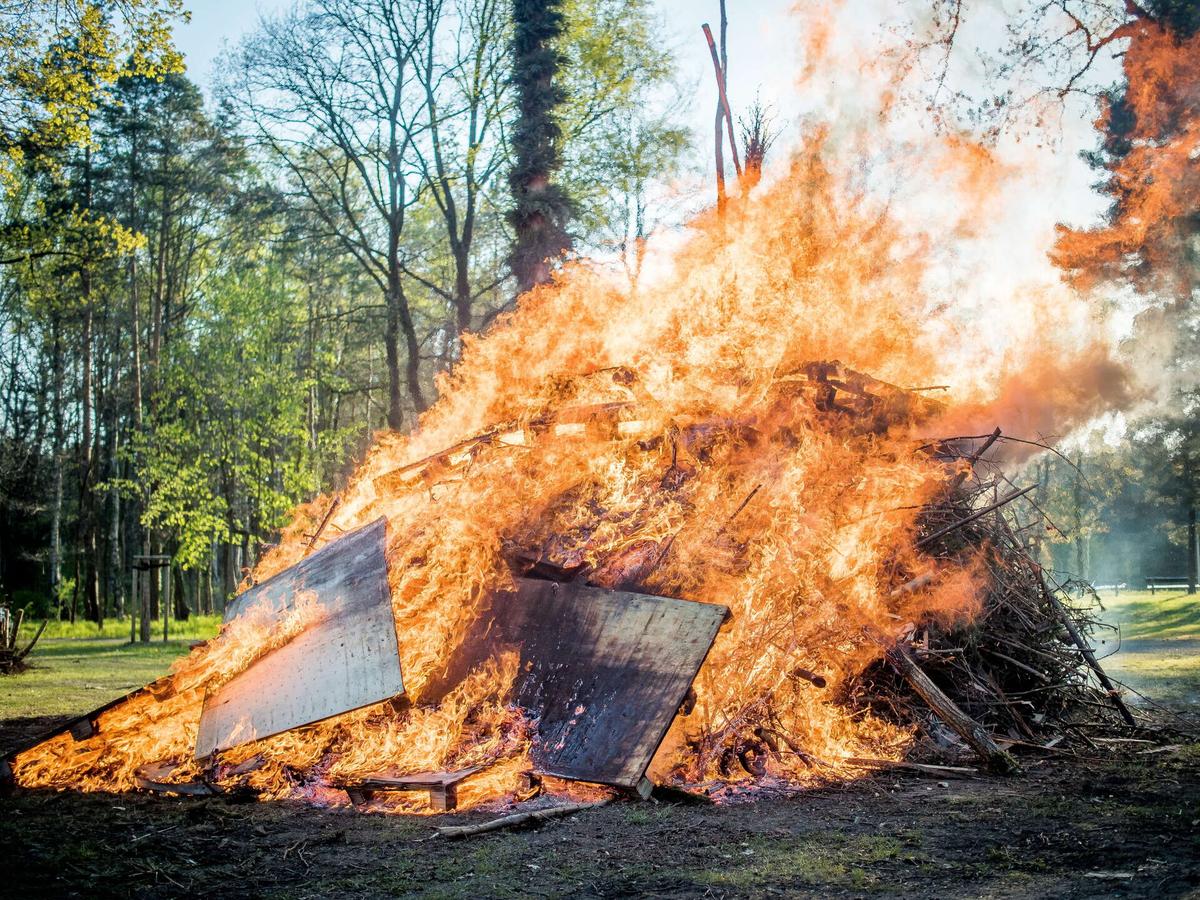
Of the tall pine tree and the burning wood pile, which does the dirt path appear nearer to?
the burning wood pile

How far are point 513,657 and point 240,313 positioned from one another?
18793 millimetres

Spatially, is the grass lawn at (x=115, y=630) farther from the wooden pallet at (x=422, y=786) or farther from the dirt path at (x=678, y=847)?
the dirt path at (x=678, y=847)

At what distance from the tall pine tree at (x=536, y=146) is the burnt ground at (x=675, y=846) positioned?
40.7ft

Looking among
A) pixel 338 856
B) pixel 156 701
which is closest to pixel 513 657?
pixel 338 856

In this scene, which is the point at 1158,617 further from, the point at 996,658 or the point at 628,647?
the point at 628,647

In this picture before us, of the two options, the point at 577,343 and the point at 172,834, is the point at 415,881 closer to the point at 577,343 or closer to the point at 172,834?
the point at 172,834

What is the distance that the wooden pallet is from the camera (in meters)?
6.20

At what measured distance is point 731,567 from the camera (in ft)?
25.4

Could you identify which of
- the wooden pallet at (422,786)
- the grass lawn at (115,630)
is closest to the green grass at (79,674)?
the grass lawn at (115,630)

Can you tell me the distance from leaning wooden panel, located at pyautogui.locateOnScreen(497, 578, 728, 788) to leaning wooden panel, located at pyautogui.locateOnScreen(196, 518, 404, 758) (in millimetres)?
1162

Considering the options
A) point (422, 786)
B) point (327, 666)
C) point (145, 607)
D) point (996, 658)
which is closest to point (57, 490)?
point (145, 607)

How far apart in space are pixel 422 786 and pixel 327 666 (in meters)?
1.21

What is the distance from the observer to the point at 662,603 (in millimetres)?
7121

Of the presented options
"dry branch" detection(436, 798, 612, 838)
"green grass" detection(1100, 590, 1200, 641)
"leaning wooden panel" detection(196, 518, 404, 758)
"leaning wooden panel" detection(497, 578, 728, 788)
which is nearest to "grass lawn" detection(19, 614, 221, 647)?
"leaning wooden panel" detection(196, 518, 404, 758)
